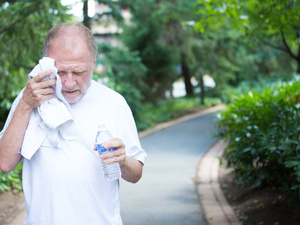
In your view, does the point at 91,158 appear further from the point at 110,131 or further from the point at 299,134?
the point at 299,134

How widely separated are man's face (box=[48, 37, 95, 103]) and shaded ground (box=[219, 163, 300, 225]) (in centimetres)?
339

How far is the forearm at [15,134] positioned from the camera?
2.24 m

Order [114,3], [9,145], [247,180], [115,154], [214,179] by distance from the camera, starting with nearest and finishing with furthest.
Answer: [115,154]
[9,145]
[247,180]
[214,179]
[114,3]

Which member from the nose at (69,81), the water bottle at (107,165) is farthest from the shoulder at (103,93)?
the water bottle at (107,165)

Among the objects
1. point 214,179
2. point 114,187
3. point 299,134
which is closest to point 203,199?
point 214,179

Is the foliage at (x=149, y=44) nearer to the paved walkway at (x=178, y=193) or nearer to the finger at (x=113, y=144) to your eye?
A: the paved walkway at (x=178, y=193)

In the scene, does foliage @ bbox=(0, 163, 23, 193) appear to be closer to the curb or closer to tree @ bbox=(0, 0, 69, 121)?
tree @ bbox=(0, 0, 69, 121)

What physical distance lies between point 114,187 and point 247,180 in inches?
175

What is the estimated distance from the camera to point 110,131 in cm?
235

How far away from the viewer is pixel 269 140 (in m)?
4.83

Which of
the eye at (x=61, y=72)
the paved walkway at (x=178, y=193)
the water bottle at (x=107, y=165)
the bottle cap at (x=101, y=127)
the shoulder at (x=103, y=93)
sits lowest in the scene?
the paved walkway at (x=178, y=193)

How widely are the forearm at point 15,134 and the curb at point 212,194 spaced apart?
12.1 ft

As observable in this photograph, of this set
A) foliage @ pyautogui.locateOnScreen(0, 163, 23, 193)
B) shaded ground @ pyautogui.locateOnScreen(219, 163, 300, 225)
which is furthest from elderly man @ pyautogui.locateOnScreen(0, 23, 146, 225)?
foliage @ pyautogui.locateOnScreen(0, 163, 23, 193)

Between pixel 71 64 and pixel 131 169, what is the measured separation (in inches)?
25.0
